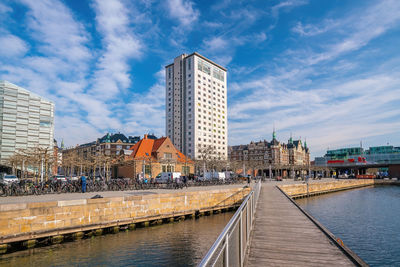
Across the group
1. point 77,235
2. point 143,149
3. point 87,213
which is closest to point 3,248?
point 77,235

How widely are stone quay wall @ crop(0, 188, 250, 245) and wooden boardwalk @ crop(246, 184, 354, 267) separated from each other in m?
9.82

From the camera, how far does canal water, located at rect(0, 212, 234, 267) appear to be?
11.9 metres

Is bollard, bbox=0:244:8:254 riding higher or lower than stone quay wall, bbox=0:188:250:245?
lower

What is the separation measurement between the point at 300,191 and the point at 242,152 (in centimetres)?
8904

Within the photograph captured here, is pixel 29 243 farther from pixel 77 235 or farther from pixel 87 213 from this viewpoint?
pixel 87 213

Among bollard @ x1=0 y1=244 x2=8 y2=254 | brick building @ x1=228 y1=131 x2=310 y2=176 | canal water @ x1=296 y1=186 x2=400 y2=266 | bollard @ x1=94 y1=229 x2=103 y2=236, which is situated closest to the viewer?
bollard @ x1=0 y1=244 x2=8 y2=254

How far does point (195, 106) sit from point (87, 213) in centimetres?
9413

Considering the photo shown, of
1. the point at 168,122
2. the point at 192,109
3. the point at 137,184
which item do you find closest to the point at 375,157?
the point at 192,109

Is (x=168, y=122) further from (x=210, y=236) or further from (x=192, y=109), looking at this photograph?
(x=210, y=236)

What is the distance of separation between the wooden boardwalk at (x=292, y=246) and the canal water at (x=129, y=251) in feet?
13.6

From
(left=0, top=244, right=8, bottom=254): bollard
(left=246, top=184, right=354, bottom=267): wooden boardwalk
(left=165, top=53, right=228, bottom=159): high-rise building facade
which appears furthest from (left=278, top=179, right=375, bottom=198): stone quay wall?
(left=165, top=53, right=228, bottom=159): high-rise building facade

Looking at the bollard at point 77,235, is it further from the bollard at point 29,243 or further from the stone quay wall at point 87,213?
the bollard at point 29,243

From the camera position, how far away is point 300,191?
43.3 metres

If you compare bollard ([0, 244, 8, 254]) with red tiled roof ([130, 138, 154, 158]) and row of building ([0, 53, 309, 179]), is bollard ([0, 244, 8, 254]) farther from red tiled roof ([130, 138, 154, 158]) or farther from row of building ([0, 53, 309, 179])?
row of building ([0, 53, 309, 179])
